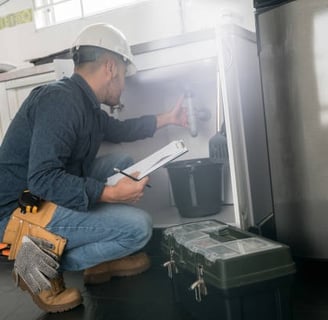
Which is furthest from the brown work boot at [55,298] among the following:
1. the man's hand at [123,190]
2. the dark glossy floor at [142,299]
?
the man's hand at [123,190]

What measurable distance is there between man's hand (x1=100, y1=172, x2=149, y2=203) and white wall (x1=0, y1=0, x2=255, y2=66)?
3.37ft

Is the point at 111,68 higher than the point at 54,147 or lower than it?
higher

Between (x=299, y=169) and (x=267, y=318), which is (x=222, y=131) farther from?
(x=267, y=318)

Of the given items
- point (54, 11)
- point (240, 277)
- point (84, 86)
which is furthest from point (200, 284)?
point (54, 11)

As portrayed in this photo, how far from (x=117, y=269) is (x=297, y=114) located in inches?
Answer: 35.0

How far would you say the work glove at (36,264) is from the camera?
4.07 feet

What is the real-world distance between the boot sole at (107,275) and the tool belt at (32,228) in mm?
287

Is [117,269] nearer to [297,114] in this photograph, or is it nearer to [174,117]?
[174,117]

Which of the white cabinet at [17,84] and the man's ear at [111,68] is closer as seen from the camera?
the man's ear at [111,68]

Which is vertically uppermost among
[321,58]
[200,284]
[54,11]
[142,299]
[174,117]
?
[54,11]

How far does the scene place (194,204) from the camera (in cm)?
166

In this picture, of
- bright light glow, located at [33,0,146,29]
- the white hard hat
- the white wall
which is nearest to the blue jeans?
the white hard hat

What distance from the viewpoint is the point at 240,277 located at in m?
0.93

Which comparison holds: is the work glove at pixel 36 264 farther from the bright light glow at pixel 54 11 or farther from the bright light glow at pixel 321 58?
the bright light glow at pixel 54 11
